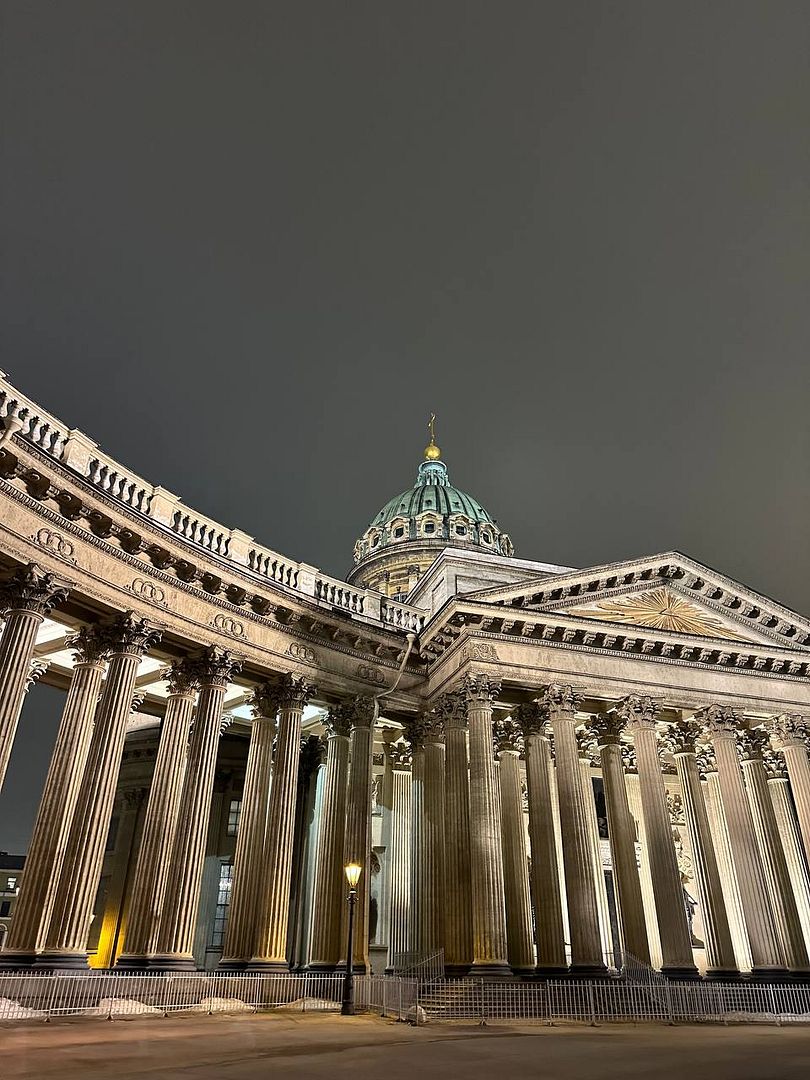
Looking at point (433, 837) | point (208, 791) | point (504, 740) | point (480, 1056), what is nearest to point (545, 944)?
point (433, 837)

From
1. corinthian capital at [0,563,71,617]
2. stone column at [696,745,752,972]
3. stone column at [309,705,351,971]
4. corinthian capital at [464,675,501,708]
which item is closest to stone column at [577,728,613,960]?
stone column at [696,745,752,972]

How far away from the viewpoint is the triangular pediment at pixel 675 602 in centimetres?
2817

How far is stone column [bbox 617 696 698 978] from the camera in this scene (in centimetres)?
2364

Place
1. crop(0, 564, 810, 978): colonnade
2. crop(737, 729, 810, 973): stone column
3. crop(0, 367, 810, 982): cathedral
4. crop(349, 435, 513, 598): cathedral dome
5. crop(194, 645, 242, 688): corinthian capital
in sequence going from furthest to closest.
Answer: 1. crop(349, 435, 513, 598): cathedral dome
2. crop(737, 729, 810, 973): stone column
3. crop(194, 645, 242, 688): corinthian capital
4. crop(0, 367, 810, 982): cathedral
5. crop(0, 564, 810, 978): colonnade

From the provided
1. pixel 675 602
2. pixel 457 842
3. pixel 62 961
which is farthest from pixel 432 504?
pixel 62 961

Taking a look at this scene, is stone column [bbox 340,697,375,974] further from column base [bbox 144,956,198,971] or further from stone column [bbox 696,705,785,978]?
stone column [bbox 696,705,785,978]

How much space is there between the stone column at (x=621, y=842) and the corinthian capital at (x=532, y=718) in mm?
3136

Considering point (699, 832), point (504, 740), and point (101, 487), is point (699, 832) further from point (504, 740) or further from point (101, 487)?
point (101, 487)

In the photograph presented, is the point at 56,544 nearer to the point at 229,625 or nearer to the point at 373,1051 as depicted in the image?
the point at 229,625

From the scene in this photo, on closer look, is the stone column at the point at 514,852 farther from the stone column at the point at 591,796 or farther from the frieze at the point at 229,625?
the frieze at the point at 229,625

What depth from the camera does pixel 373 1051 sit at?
11102mm

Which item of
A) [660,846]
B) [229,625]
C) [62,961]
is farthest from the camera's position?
[660,846]

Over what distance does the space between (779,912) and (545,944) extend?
9505 millimetres

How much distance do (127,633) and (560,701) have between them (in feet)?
47.8
